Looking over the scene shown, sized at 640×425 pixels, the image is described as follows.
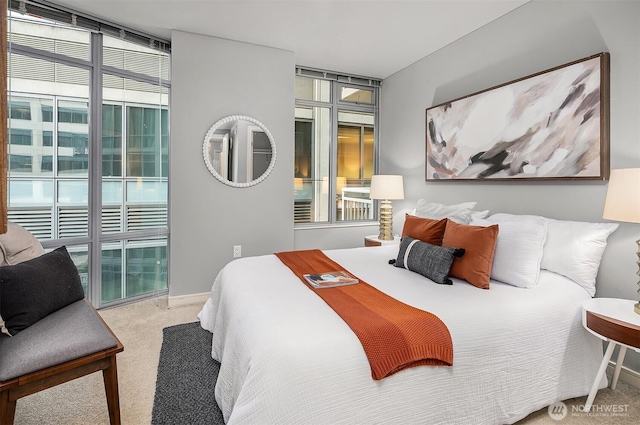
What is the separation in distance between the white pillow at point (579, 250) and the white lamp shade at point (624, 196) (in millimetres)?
260

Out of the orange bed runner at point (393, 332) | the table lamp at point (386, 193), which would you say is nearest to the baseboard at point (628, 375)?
the orange bed runner at point (393, 332)

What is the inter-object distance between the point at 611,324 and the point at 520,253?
57cm

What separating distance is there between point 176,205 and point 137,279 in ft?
3.00

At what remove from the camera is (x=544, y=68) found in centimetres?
252

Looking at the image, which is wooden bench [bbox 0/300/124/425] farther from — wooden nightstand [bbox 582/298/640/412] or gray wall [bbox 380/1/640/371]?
gray wall [bbox 380/1/640/371]

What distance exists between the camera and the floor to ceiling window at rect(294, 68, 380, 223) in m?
4.34

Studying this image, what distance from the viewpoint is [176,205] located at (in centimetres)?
329

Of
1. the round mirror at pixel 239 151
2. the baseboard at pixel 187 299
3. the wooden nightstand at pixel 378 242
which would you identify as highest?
the round mirror at pixel 239 151

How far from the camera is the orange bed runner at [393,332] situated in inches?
53.3

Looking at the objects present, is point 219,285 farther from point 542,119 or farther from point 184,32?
point 542,119

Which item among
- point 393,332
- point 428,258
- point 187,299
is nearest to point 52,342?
point 393,332

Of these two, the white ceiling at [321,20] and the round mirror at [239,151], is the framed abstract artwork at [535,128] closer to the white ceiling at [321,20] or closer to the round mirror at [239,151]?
the white ceiling at [321,20]

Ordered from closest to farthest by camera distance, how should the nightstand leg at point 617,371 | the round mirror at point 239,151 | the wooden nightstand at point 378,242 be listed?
1. the nightstand leg at point 617,371
2. the round mirror at point 239,151
3. the wooden nightstand at point 378,242

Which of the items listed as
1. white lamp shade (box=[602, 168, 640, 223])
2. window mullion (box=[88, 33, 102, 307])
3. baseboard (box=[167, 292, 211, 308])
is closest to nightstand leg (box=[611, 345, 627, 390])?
white lamp shade (box=[602, 168, 640, 223])
